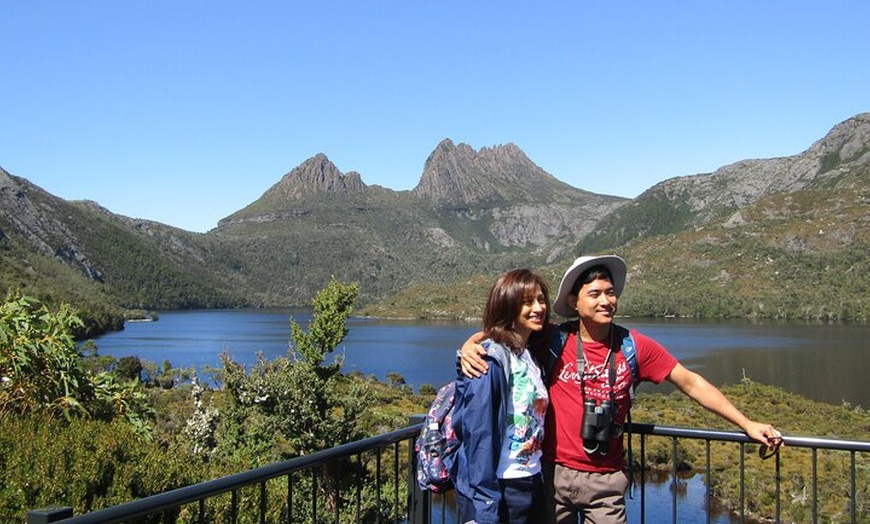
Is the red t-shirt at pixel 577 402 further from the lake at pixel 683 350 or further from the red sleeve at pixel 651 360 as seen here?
the lake at pixel 683 350

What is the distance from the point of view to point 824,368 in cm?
5762

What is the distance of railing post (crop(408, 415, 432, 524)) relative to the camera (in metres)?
3.38

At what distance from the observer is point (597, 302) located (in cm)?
291

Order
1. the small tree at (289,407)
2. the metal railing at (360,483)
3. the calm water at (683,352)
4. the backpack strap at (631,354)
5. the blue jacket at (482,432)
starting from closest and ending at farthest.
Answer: the metal railing at (360,483) < the blue jacket at (482,432) < the backpack strap at (631,354) < the small tree at (289,407) < the calm water at (683,352)

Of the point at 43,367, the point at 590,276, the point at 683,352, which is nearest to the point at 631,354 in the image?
the point at 590,276

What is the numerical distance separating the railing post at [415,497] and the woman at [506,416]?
78 cm

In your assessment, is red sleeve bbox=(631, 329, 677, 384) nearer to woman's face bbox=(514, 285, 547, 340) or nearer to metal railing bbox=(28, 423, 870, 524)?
metal railing bbox=(28, 423, 870, 524)

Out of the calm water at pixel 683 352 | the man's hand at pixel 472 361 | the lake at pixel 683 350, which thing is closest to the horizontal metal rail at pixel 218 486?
the man's hand at pixel 472 361

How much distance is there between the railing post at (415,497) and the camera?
3.38m

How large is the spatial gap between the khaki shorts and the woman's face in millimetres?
599

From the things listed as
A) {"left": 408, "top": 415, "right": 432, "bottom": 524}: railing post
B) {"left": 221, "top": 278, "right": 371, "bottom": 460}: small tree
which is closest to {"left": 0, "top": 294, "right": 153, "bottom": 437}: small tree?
{"left": 408, "top": 415, "right": 432, "bottom": 524}: railing post

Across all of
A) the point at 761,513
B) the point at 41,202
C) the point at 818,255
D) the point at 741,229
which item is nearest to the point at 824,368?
the point at 761,513

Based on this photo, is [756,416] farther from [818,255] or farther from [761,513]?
[818,255]

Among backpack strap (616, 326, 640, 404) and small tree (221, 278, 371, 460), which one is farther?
small tree (221, 278, 371, 460)
